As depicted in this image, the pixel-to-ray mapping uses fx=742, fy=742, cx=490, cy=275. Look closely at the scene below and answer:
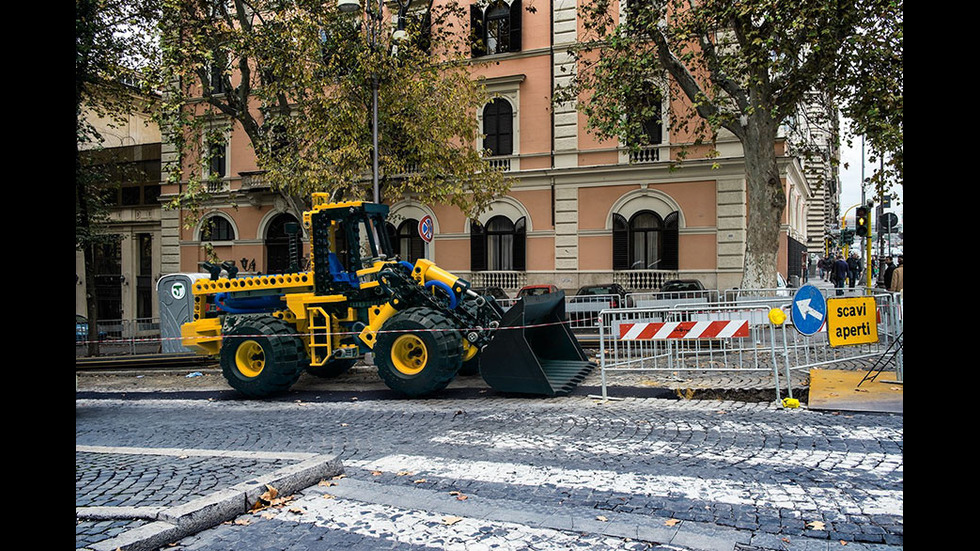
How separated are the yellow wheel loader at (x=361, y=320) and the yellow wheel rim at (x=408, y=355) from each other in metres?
0.01

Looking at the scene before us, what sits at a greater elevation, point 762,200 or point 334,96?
point 334,96

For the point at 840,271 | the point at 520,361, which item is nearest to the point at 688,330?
the point at 520,361

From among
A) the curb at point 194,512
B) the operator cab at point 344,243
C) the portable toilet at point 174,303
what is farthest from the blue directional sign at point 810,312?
the portable toilet at point 174,303

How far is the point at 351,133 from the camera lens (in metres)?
18.1

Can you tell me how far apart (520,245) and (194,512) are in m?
23.7

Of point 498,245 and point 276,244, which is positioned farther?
point 276,244

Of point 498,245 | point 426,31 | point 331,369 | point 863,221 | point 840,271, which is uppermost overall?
point 426,31

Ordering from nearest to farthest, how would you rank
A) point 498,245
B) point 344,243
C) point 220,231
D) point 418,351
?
point 418,351 < point 344,243 < point 498,245 < point 220,231

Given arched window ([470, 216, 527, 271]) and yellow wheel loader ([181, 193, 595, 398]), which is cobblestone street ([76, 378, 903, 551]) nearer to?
yellow wheel loader ([181, 193, 595, 398])

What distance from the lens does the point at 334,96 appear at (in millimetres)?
18516

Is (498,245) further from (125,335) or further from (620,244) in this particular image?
(125,335)

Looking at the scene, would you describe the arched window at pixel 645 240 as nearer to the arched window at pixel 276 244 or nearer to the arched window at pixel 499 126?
the arched window at pixel 499 126
